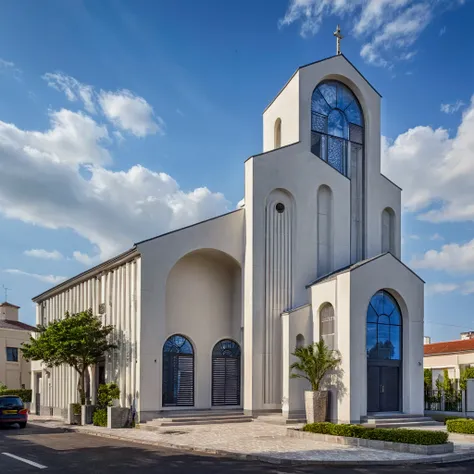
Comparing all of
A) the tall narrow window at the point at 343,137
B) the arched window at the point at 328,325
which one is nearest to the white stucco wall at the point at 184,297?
the arched window at the point at 328,325

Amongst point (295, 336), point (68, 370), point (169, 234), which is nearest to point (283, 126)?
point (169, 234)

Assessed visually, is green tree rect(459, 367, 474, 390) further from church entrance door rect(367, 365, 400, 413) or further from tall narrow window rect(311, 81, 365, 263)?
tall narrow window rect(311, 81, 365, 263)

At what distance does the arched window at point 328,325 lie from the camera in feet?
80.8

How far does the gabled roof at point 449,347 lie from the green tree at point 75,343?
858 inches

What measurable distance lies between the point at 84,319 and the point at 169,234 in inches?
223

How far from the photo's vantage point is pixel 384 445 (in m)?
17.2

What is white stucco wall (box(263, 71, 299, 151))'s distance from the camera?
2869 cm

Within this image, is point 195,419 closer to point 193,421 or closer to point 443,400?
point 193,421

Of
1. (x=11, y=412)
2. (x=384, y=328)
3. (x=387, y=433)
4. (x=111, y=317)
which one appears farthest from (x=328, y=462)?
(x=11, y=412)

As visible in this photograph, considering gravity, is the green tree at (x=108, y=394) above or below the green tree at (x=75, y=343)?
below

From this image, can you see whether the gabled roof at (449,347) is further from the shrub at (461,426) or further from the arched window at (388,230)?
the shrub at (461,426)

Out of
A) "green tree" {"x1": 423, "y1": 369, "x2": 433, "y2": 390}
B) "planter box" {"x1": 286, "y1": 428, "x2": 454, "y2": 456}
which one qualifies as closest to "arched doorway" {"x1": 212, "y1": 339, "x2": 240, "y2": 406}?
"planter box" {"x1": 286, "y1": 428, "x2": 454, "y2": 456}

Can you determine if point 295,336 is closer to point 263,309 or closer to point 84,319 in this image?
point 263,309

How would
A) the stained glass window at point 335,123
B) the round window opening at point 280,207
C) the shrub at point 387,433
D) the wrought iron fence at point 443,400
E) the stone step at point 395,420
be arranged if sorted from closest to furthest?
the shrub at point 387,433, the stone step at point 395,420, the round window opening at point 280,207, the stained glass window at point 335,123, the wrought iron fence at point 443,400
